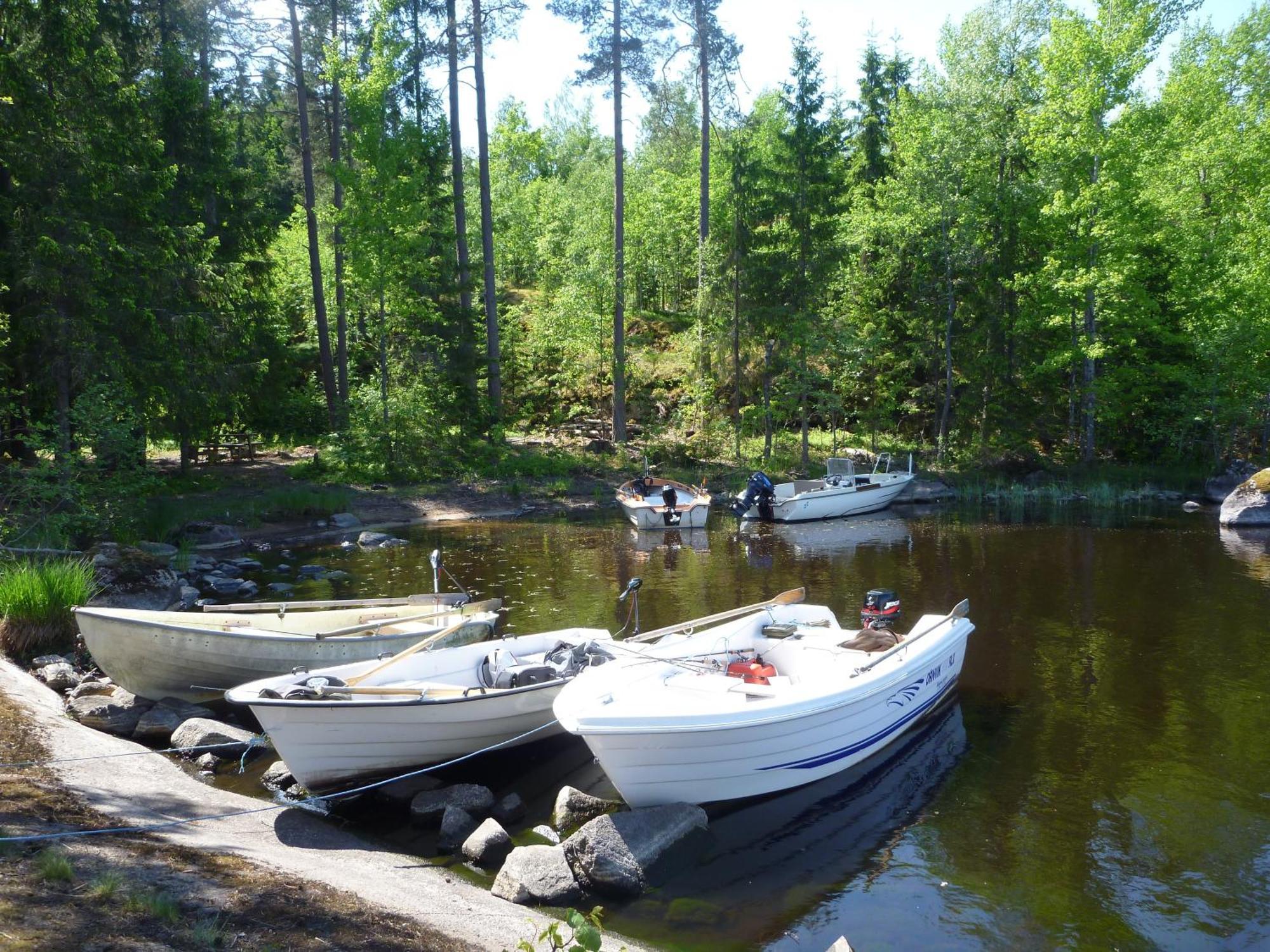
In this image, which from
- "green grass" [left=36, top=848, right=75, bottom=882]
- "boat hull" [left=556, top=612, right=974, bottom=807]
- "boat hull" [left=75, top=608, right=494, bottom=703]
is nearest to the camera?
"green grass" [left=36, top=848, right=75, bottom=882]

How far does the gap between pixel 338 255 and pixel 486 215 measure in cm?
543

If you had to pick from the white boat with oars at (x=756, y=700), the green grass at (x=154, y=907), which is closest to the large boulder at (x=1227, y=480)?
the white boat with oars at (x=756, y=700)

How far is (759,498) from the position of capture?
25.1 meters

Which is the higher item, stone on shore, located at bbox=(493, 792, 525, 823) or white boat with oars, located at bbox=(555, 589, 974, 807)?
white boat with oars, located at bbox=(555, 589, 974, 807)

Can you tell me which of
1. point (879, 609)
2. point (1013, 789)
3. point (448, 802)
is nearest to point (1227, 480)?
point (879, 609)

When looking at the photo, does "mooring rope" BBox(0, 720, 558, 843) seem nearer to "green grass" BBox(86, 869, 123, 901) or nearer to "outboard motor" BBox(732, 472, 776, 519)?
"green grass" BBox(86, 869, 123, 901)

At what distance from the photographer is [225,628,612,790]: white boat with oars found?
309 inches

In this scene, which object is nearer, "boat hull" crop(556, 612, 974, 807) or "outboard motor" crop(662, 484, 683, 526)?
"boat hull" crop(556, 612, 974, 807)

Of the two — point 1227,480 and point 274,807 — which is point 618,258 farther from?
point 274,807

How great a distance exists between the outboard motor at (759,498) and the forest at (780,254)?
6438 mm

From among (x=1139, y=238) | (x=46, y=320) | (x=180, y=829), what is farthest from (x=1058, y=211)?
(x=180, y=829)

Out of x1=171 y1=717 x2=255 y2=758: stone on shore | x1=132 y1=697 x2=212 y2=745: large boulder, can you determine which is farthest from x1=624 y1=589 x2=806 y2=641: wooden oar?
x1=132 y1=697 x2=212 y2=745: large boulder

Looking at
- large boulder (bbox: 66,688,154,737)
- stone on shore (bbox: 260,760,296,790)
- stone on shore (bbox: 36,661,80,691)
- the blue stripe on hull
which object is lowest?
stone on shore (bbox: 260,760,296,790)

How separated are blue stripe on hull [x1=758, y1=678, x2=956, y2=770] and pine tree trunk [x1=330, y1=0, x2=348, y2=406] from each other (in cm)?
2431
